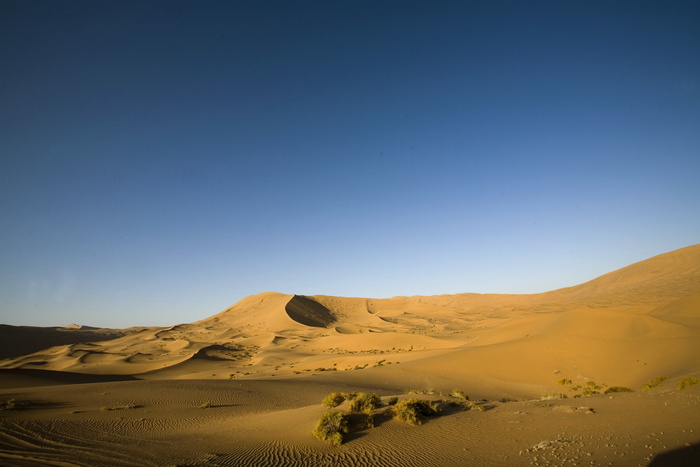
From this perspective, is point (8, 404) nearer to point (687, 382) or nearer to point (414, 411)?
point (414, 411)

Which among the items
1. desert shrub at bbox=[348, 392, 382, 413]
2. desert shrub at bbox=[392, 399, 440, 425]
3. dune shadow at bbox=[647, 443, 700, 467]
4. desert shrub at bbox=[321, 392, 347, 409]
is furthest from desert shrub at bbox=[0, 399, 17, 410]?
dune shadow at bbox=[647, 443, 700, 467]

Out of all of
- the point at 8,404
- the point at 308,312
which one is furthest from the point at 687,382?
the point at 308,312

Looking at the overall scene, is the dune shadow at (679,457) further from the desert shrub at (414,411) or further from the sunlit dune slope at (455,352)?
the sunlit dune slope at (455,352)

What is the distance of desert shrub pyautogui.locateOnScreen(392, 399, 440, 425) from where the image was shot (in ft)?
28.8

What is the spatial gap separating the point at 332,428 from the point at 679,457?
6431 mm

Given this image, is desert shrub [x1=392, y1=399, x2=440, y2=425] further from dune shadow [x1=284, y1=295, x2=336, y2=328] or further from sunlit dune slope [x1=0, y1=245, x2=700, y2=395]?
dune shadow [x1=284, y1=295, x2=336, y2=328]

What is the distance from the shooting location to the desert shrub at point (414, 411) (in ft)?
28.8

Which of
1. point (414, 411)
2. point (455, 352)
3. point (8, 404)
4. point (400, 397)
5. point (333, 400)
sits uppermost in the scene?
point (8, 404)

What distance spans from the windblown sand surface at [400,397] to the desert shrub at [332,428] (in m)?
0.24

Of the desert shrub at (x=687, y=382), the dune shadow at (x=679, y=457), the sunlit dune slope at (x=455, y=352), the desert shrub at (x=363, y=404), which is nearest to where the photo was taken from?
the dune shadow at (x=679, y=457)

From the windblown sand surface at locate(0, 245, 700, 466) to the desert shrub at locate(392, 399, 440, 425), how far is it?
0.20 meters

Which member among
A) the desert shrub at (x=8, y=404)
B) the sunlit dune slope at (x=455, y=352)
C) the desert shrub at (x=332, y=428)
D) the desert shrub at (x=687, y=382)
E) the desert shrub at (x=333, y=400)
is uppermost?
the desert shrub at (x=8, y=404)

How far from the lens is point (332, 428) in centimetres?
820

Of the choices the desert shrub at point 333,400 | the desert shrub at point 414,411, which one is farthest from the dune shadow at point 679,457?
the desert shrub at point 333,400
